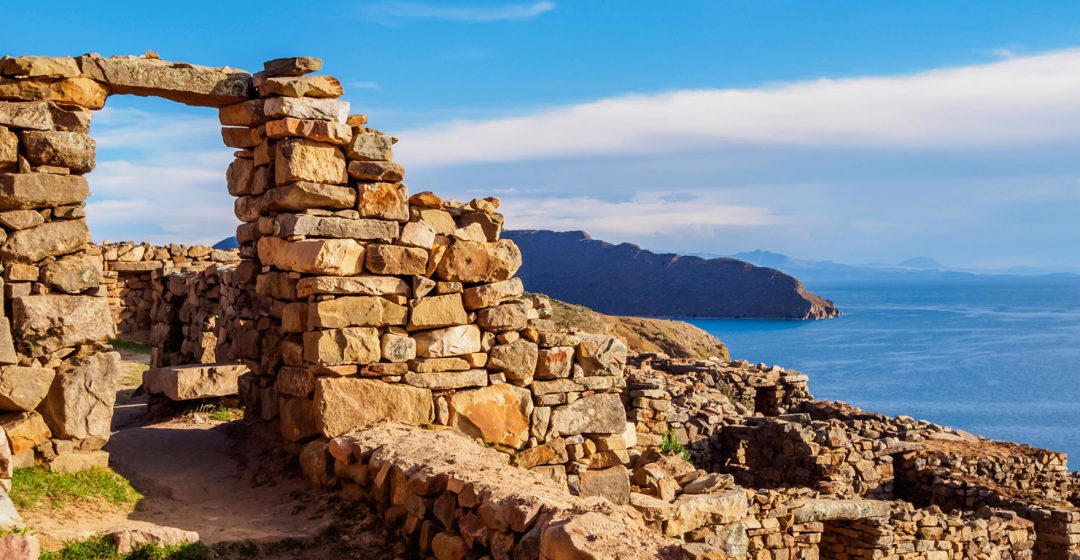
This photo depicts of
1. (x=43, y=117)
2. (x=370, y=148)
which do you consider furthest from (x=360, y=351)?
(x=43, y=117)

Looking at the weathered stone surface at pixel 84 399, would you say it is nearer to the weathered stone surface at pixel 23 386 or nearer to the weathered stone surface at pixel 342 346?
the weathered stone surface at pixel 23 386

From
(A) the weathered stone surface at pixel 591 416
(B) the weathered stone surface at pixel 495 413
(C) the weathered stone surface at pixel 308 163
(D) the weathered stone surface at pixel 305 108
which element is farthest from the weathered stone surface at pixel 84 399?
(A) the weathered stone surface at pixel 591 416

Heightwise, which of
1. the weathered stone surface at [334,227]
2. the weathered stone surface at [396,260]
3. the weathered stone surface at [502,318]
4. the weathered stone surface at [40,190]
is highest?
the weathered stone surface at [40,190]

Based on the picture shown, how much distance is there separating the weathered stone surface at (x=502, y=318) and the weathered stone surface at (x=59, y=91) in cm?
363

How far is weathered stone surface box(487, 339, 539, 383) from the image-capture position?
8.81 metres

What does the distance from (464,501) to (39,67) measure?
186 inches

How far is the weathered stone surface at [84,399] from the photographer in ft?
23.9

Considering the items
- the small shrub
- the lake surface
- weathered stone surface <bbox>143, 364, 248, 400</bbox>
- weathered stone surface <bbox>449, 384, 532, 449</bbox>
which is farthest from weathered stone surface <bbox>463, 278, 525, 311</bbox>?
the lake surface

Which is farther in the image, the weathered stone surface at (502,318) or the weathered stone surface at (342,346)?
the weathered stone surface at (502,318)

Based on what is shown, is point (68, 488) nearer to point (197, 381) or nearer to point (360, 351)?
point (360, 351)

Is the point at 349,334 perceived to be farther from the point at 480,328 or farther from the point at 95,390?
the point at 95,390

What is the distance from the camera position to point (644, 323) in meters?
35.5

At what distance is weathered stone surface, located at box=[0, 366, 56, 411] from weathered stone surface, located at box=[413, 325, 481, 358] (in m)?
2.89

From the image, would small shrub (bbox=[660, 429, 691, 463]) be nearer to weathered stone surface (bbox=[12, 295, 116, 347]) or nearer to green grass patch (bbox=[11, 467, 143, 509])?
green grass patch (bbox=[11, 467, 143, 509])
